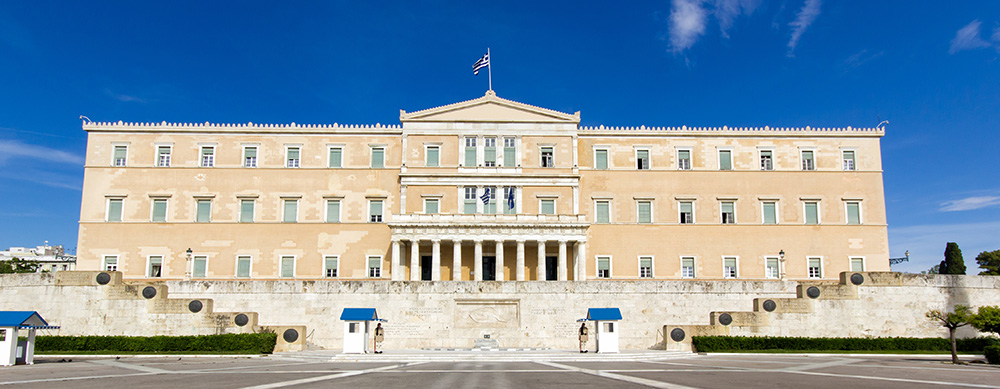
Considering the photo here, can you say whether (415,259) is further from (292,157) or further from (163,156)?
(163,156)

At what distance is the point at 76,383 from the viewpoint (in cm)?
1795

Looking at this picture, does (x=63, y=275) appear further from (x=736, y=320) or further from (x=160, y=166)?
(x=736, y=320)

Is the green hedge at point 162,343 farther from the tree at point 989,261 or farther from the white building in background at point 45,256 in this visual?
the white building in background at point 45,256

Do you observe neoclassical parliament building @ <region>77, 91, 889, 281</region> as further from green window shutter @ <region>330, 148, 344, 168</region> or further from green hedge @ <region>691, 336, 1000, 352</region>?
green hedge @ <region>691, 336, 1000, 352</region>

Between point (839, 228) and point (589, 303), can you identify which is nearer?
point (589, 303)

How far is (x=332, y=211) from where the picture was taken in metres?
49.5

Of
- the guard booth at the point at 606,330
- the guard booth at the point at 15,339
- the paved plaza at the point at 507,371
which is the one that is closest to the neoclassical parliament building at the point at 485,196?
the guard booth at the point at 606,330

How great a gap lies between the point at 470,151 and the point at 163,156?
21.0 m

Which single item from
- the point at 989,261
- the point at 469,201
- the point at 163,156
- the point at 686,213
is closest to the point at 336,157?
the point at 469,201

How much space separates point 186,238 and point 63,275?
14.8 m

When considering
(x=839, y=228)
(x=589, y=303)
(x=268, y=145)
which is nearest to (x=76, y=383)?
(x=589, y=303)

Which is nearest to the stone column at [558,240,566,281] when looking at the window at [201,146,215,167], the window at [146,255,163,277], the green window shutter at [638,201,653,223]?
the green window shutter at [638,201,653,223]

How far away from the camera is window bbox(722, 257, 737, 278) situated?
4944cm

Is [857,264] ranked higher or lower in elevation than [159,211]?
lower
